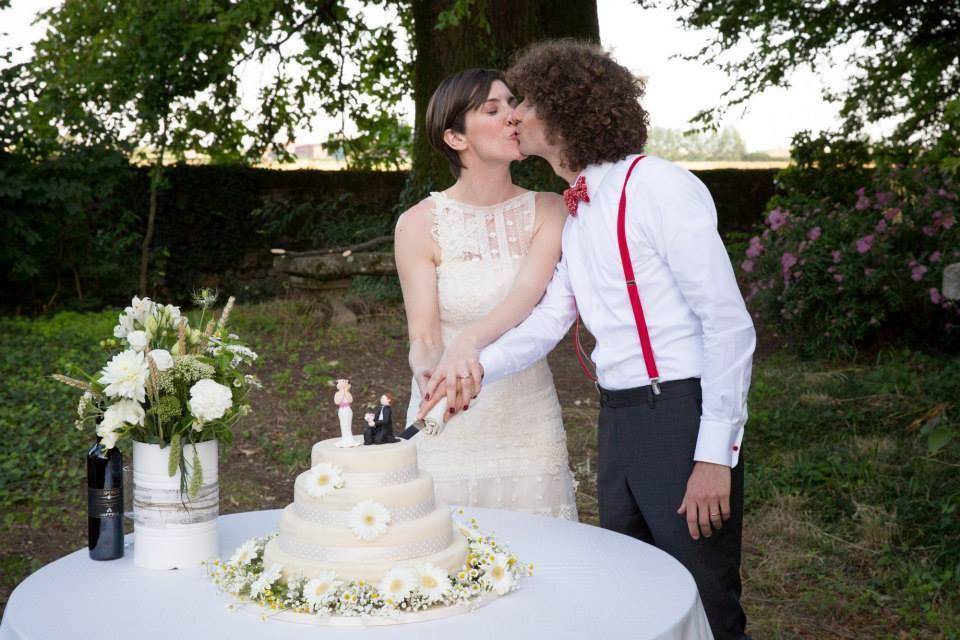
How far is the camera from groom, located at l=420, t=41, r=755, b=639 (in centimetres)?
251

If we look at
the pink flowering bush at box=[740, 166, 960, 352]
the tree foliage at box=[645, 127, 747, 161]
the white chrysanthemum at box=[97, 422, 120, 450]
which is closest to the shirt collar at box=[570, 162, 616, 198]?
the white chrysanthemum at box=[97, 422, 120, 450]

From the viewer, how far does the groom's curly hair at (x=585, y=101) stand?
2.65m

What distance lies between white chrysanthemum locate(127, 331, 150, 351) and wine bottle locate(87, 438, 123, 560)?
0.25 m

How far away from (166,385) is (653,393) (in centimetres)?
121

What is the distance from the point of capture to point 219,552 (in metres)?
2.45

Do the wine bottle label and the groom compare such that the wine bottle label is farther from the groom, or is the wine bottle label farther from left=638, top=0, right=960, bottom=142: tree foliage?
left=638, top=0, right=960, bottom=142: tree foliage

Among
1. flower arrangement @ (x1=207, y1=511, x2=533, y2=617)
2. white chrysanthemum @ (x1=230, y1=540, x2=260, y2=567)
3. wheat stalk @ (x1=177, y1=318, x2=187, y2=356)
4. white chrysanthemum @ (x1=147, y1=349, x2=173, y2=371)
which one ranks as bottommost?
flower arrangement @ (x1=207, y1=511, x2=533, y2=617)

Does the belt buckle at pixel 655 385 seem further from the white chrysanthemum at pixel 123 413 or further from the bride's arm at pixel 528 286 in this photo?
the white chrysanthemum at pixel 123 413

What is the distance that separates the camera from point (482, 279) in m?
3.32

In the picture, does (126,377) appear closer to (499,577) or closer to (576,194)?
(499,577)

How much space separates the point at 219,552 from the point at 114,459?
34cm

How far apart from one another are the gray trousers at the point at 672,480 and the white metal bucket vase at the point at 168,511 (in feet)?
3.47

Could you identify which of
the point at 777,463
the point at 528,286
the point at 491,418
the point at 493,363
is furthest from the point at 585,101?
the point at 777,463

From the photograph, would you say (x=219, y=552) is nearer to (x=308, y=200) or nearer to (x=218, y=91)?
(x=218, y=91)
